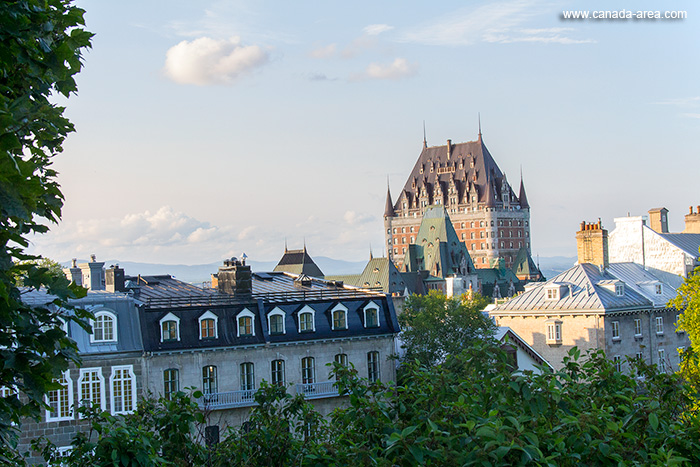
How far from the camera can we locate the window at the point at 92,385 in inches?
1312

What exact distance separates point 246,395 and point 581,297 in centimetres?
2310

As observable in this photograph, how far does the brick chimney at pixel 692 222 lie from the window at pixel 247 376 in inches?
1953

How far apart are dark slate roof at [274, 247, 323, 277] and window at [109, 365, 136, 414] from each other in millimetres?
121474

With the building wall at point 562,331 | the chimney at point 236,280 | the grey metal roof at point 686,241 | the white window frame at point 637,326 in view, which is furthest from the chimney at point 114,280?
the grey metal roof at point 686,241

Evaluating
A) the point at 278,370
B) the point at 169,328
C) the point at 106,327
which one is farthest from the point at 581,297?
the point at 106,327

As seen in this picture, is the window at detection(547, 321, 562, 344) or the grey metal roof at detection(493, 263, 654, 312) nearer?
the grey metal roof at detection(493, 263, 654, 312)

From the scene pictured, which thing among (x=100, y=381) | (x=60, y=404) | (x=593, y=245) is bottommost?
(x=60, y=404)

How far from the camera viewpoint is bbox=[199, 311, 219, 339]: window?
118ft

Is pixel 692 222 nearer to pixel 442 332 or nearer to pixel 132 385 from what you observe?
pixel 442 332

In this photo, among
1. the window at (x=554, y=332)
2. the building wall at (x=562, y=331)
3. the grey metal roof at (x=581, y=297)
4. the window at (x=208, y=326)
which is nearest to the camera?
the window at (x=208, y=326)

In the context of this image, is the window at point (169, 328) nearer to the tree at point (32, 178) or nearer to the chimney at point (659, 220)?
the tree at point (32, 178)

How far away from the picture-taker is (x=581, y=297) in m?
49.9

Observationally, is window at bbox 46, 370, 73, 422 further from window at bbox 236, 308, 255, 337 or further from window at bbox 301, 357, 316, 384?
window at bbox 301, 357, 316, 384

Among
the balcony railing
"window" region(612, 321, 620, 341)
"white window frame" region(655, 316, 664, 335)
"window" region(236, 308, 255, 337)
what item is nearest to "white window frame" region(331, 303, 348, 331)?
the balcony railing
